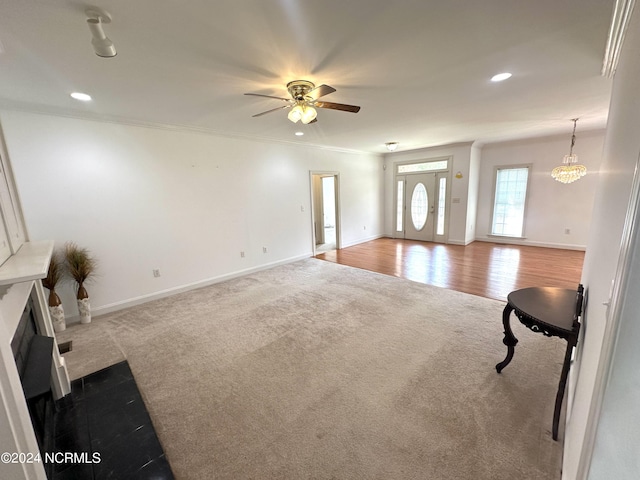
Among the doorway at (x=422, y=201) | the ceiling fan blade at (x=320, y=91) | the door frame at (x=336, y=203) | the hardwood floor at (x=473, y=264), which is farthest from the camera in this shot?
the doorway at (x=422, y=201)

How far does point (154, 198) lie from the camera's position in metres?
3.76

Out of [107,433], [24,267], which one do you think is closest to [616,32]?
[24,267]

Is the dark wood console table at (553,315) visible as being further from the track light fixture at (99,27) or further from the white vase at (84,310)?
the white vase at (84,310)

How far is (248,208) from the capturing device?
4820mm

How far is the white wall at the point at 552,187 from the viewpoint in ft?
17.7

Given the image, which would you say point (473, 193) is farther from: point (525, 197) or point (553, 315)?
point (553, 315)

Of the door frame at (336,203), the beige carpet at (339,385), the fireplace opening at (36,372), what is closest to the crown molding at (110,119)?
the door frame at (336,203)

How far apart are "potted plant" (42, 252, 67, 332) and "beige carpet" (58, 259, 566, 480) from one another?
0.21 metres

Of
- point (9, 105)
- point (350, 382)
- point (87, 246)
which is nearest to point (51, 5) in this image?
point (9, 105)

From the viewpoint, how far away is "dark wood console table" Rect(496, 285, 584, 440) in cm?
154

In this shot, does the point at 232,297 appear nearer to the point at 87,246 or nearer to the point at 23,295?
the point at 87,246

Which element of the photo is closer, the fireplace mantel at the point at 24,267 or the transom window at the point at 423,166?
the fireplace mantel at the point at 24,267

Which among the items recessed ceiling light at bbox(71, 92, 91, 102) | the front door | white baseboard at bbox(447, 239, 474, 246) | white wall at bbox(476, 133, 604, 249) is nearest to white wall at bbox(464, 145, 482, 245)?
white baseboard at bbox(447, 239, 474, 246)

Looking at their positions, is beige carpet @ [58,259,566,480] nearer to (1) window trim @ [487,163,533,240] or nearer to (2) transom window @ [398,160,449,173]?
(1) window trim @ [487,163,533,240]
